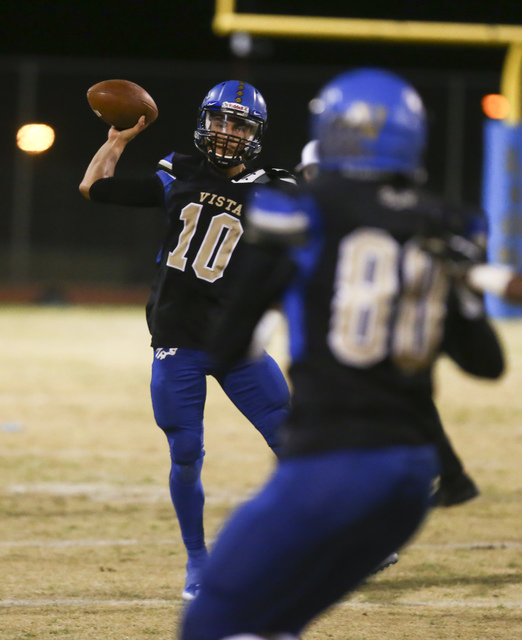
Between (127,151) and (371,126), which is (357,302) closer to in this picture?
(371,126)

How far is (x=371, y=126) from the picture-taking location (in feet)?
7.17

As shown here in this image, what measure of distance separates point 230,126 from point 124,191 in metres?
0.58

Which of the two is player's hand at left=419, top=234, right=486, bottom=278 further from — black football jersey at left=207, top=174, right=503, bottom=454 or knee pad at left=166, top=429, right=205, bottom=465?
knee pad at left=166, top=429, right=205, bottom=465

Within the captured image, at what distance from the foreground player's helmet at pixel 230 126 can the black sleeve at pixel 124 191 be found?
1.11 feet

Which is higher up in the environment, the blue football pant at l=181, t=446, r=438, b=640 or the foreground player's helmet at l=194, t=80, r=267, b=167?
the foreground player's helmet at l=194, t=80, r=267, b=167

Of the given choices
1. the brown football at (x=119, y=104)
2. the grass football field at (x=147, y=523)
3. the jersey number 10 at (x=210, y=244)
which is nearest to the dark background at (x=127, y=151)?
the grass football field at (x=147, y=523)

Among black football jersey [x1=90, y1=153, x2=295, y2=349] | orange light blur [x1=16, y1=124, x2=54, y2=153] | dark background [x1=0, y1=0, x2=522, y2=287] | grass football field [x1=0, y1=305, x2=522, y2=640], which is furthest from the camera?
dark background [x1=0, y1=0, x2=522, y2=287]

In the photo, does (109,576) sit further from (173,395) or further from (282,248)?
(282,248)

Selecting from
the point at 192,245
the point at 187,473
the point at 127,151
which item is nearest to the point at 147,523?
the point at 187,473

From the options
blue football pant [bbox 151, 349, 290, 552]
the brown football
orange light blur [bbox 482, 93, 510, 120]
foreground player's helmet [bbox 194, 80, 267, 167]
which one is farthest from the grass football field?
orange light blur [bbox 482, 93, 510, 120]

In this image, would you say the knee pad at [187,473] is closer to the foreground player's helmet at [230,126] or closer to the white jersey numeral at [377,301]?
the foreground player's helmet at [230,126]

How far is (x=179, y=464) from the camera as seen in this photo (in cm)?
410

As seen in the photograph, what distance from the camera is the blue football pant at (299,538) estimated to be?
1956 mm

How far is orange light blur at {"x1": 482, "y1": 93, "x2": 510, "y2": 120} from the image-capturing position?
702 inches
